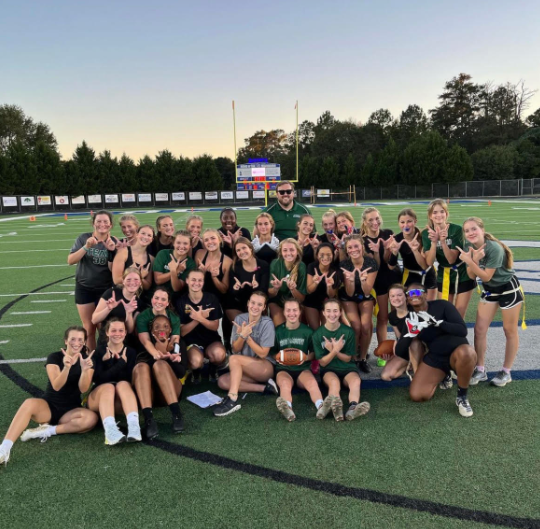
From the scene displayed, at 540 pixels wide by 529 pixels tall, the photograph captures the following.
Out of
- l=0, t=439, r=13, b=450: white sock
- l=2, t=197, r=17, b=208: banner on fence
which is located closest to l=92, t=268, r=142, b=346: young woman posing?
l=0, t=439, r=13, b=450: white sock

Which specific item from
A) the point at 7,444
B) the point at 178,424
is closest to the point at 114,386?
the point at 178,424

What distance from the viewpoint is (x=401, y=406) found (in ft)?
12.0

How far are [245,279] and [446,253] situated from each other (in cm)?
198

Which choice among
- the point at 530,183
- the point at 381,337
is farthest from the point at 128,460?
the point at 530,183

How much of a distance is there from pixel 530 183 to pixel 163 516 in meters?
47.7

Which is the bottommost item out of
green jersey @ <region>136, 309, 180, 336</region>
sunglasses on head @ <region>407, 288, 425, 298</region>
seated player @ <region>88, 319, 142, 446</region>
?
seated player @ <region>88, 319, 142, 446</region>

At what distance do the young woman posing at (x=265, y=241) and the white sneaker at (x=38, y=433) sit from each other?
8.58 feet

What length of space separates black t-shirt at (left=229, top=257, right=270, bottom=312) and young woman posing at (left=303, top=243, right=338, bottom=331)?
44 cm

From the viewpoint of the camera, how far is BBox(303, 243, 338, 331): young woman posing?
4.32m

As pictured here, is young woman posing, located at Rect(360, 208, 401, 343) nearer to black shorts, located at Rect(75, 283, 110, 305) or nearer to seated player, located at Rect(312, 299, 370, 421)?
seated player, located at Rect(312, 299, 370, 421)

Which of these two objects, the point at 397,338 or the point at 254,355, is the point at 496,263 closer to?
the point at 397,338

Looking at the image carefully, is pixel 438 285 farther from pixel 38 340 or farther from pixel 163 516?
pixel 38 340

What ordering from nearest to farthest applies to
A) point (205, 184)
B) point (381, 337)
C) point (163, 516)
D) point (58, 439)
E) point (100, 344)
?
point (163, 516)
point (58, 439)
point (100, 344)
point (381, 337)
point (205, 184)

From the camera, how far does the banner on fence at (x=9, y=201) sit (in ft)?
116
